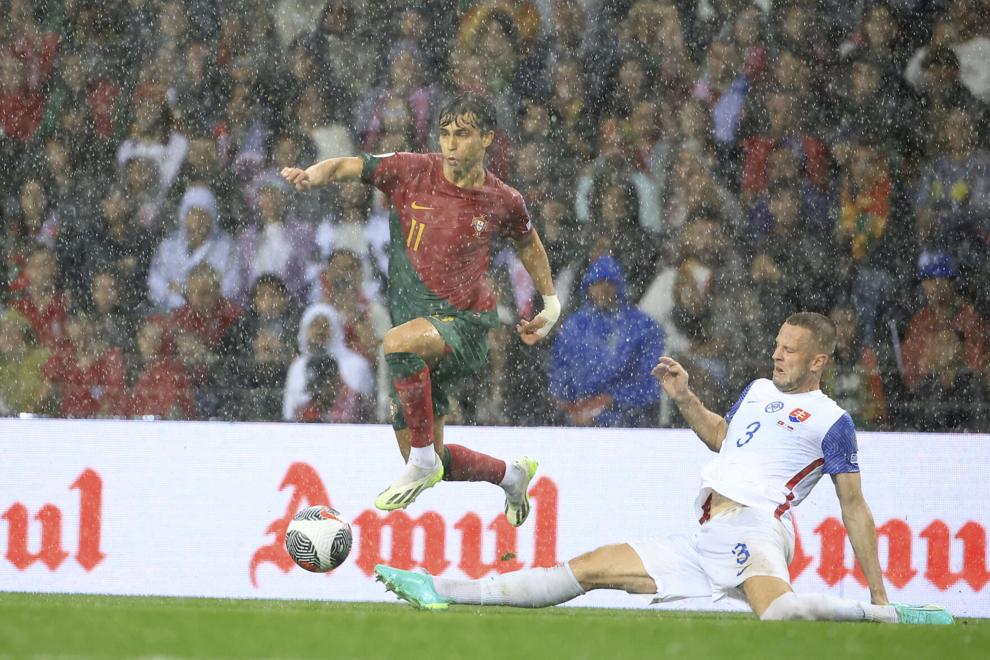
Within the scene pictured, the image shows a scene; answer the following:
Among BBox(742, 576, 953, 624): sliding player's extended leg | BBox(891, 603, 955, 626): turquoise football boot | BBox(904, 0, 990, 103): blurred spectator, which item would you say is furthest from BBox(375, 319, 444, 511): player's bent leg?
BBox(904, 0, 990, 103): blurred spectator

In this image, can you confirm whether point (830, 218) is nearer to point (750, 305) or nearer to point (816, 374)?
point (750, 305)

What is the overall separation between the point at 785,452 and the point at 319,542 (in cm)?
190

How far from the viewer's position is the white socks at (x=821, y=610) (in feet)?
20.0

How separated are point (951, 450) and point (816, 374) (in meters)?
1.90

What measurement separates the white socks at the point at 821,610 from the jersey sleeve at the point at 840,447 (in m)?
0.50

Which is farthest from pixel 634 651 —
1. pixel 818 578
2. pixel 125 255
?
pixel 125 255

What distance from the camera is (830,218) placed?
8.99m

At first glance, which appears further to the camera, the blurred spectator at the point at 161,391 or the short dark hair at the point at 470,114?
the blurred spectator at the point at 161,391

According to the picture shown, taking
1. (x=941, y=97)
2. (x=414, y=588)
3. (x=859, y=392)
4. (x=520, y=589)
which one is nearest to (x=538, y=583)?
(x=520, y=589)

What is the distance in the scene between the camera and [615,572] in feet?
21.2

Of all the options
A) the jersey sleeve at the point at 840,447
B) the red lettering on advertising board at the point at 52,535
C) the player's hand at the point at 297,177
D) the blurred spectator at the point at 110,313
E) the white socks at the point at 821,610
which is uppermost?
the player's hand at the point at 297,177

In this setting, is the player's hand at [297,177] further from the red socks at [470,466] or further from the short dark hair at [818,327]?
the short dark hair at [818,327]

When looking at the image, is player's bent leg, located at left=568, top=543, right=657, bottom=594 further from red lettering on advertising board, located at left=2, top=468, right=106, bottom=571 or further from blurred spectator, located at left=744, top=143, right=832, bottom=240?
blurred spectator, located at left=744, top=143, right=832, bottom=240

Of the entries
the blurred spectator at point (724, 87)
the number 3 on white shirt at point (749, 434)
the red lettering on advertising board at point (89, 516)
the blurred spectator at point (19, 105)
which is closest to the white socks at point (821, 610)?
the number 3 on white shirt at point (749, 434)
